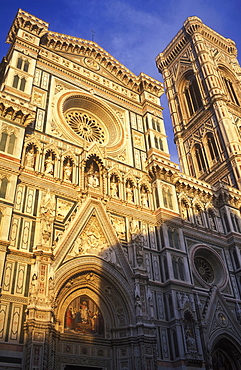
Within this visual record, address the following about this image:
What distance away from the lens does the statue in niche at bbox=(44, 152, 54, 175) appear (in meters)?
16.2

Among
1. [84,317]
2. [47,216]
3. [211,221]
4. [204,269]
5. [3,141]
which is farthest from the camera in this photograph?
[211,221]

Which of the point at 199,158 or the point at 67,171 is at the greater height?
the point at 199,158

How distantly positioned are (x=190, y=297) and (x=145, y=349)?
3368 millimetres

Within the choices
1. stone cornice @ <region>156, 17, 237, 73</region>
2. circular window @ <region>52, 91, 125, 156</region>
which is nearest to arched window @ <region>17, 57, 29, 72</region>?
circular window @ <region>52, 91, 125, 156</region>

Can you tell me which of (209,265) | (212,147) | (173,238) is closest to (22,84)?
(173,238)

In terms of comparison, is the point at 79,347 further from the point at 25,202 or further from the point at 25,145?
the point at 25,145

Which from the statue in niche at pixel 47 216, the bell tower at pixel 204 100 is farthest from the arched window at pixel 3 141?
the bell tower at pixel 204 100

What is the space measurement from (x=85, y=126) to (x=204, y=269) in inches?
373

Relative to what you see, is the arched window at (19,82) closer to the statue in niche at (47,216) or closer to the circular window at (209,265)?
the statue in niche at (47,216)

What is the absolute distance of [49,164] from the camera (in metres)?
16.4

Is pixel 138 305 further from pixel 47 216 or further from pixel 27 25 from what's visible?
pixel 27 25

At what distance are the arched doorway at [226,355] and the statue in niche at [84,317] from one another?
17.6 feet

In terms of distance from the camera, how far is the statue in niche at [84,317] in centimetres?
1359

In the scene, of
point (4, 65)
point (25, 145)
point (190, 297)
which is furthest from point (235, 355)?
point (4, 65)
